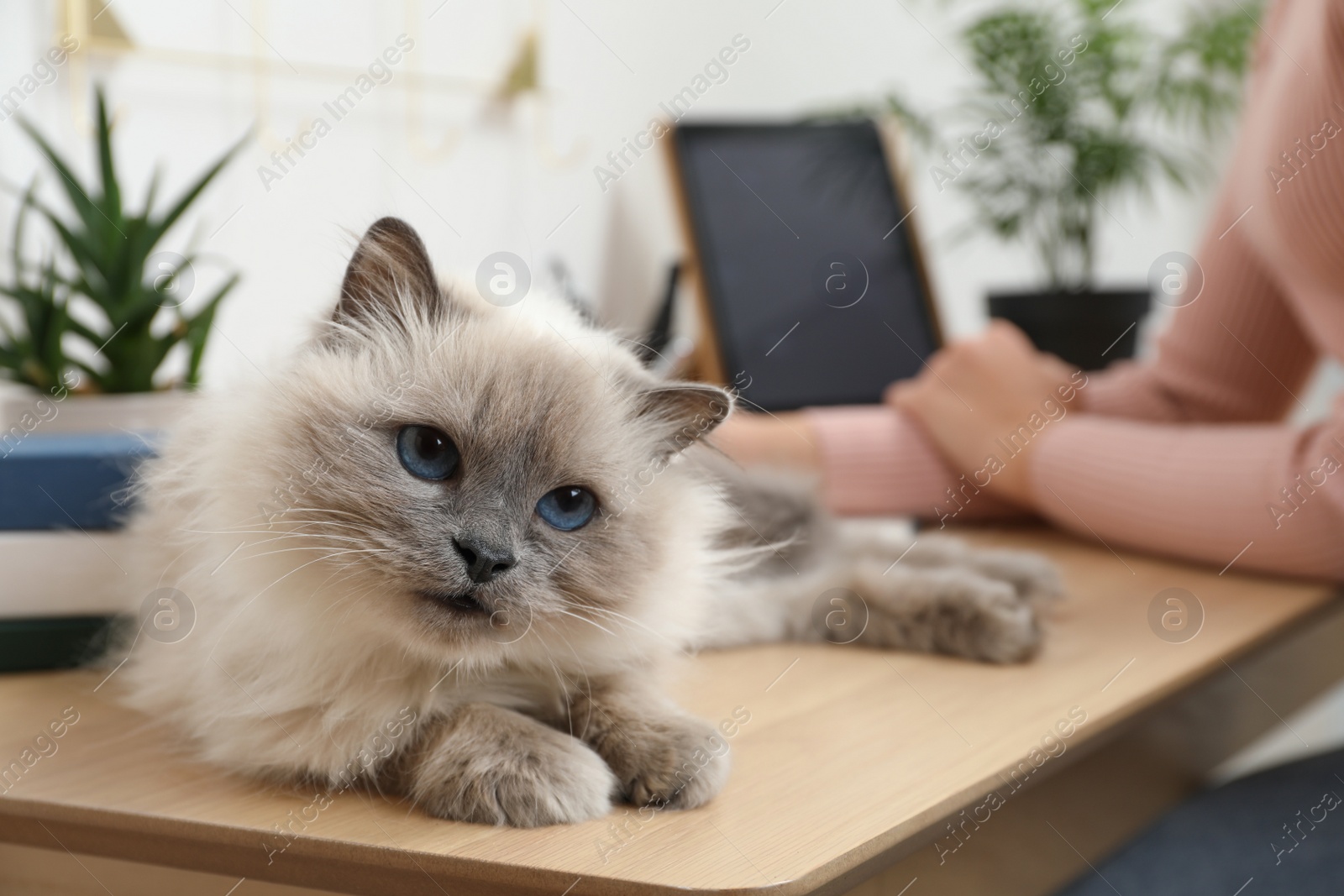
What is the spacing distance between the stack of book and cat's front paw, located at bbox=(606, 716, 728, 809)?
0.52 m

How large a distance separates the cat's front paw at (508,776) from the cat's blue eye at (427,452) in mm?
169

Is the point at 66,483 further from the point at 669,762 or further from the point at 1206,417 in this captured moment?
the point at 1206,417

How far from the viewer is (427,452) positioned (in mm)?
721

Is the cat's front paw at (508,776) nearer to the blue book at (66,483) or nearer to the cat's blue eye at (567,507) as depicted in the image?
the cat's blue eye at (567,507)

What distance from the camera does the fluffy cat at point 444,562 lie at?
2.27 feet

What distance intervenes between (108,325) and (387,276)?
66cm

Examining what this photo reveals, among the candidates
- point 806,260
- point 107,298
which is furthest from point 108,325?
point 806,260

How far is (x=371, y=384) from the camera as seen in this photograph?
744 millimetres

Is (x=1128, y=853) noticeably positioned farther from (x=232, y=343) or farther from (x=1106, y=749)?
(x=232, y=343)

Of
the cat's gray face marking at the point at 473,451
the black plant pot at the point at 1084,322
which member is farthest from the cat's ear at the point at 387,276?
the black plant pot at the point at 1084,322

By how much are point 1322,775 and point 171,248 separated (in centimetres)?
180

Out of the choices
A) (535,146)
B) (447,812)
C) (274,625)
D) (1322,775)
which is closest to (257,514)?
(274,625)

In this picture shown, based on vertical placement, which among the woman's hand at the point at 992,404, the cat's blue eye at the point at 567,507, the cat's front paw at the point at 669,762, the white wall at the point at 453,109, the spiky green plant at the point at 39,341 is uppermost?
the white wall at the point at 453,109

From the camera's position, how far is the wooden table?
2.03 feet
